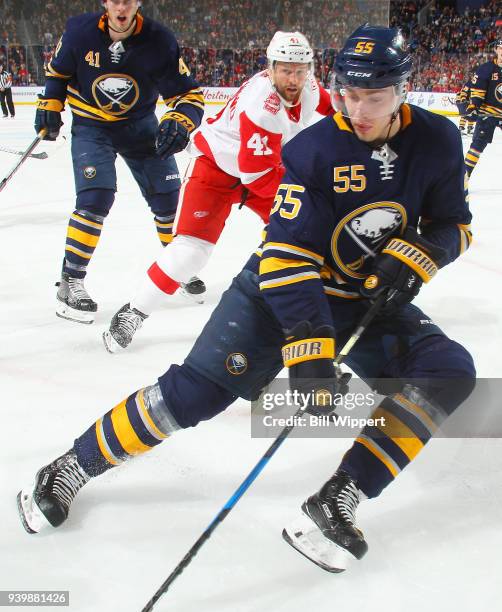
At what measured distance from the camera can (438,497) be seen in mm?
1685

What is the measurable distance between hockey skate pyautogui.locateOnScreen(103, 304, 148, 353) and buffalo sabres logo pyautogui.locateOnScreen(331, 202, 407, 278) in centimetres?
115

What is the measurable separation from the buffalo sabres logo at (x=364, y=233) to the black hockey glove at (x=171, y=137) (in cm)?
128

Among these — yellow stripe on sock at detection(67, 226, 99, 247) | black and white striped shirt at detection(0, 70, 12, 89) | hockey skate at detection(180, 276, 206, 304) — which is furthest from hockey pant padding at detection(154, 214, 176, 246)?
black and white striped shirt at detection(0, 70, 12, 89)

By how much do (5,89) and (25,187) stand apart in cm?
571

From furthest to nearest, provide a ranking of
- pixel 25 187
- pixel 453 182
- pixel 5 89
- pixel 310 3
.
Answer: pixel 310 3 → pixel 5 89 → pixel 25 187 → pixel 453 182

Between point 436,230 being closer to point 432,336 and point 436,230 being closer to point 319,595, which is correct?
point 432,336

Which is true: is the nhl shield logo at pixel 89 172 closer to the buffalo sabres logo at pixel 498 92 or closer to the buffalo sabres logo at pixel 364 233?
the buffalo sabres logo at pixel 364 233

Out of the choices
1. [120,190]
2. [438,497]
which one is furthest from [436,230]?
[120,190]

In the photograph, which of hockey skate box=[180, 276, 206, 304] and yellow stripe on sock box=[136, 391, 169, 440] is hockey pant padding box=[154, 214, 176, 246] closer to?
hockey skate box=[180, 276, 206, 304]

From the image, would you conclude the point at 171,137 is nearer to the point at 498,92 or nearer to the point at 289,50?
the point at 289,50

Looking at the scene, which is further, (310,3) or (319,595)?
(310,3)

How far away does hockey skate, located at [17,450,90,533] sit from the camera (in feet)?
4.96

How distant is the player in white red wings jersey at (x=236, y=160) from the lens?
2.19 meters

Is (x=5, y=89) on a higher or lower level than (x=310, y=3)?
lower
